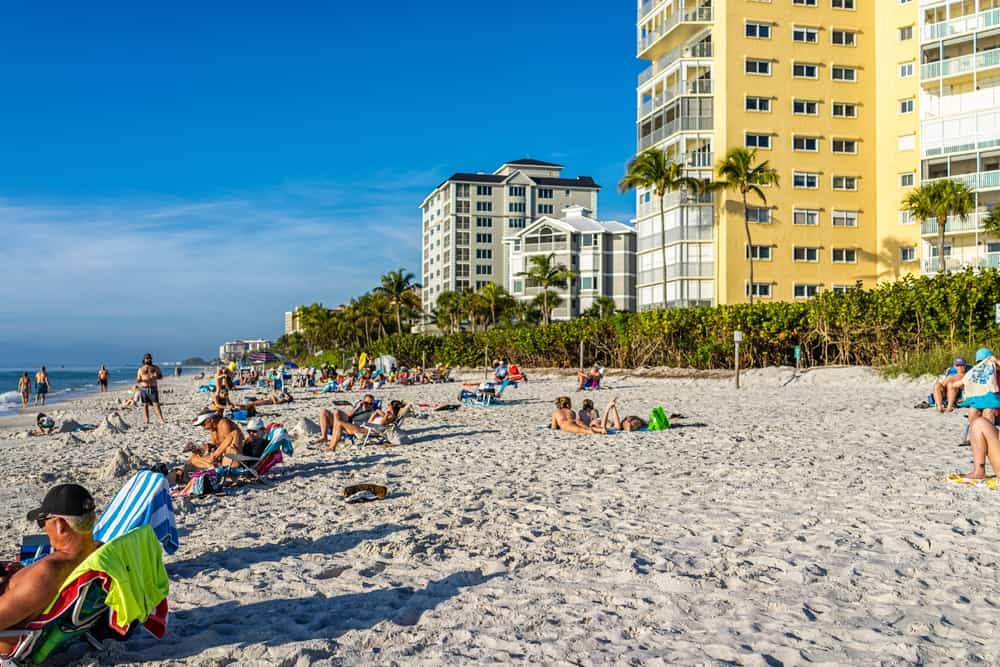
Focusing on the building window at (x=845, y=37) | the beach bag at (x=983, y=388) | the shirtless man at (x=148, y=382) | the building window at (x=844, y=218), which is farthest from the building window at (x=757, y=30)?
the beach bag at (x=983, y=388)

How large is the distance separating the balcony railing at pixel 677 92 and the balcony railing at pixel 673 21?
3.41 meters

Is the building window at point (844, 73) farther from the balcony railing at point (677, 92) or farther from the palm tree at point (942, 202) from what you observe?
the palm tree at point (942, 202)

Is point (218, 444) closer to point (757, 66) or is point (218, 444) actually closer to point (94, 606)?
point (94, 606)

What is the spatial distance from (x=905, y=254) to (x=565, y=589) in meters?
43.9

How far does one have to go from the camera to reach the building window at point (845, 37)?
144 ft


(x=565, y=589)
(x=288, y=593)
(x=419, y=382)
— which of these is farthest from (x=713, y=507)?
(x=419, y=382)

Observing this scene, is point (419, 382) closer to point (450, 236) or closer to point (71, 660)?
point (71, 660)

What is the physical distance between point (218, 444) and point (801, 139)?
135ft

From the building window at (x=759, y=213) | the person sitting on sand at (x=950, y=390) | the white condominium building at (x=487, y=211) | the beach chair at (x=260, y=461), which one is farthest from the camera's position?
the white condominium building at (x=487, y=211)

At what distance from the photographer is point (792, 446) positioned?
1139cm

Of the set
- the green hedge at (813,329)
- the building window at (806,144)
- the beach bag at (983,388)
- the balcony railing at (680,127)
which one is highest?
the balcony railing at (680,127)

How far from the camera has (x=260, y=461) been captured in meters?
9.70

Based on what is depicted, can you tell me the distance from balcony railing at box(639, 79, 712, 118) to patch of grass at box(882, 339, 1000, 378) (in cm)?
2397

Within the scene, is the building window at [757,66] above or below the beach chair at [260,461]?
above
